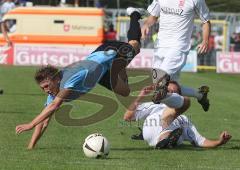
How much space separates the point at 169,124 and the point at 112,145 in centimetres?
85

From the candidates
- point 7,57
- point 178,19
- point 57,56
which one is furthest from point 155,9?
point 7,57

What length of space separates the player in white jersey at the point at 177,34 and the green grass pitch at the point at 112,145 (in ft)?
3.64

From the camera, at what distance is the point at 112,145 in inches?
422

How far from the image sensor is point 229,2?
50.9 metres

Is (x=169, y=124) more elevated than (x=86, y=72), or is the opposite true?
(x=86, y=72)

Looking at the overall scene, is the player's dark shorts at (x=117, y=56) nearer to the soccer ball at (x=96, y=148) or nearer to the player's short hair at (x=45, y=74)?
the player's short hair at (x=45, y=74)

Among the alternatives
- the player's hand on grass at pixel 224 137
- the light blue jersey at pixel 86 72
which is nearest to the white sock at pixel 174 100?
the player's hand on grass at pixel 224 137

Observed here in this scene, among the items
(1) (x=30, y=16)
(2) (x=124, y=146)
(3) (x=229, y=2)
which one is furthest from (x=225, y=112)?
(3) (x=229, y=2)

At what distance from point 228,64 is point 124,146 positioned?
2195 cm

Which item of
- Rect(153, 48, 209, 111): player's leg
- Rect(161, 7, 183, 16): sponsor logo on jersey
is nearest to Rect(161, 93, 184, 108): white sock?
Rect(153, 48, 209, 111): player's leg

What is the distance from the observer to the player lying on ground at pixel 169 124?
1045 cm

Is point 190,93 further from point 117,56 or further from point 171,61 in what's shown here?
point 117,56

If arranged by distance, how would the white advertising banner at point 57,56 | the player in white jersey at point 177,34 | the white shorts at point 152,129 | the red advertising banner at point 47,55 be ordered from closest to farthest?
the white shorts at point 152,129
the player in white jersey at point 177,34
the white advertising banner at point 57,56
the red advertising banner at point 47,55

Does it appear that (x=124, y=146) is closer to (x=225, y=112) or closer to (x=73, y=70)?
(x=73, y=70)
